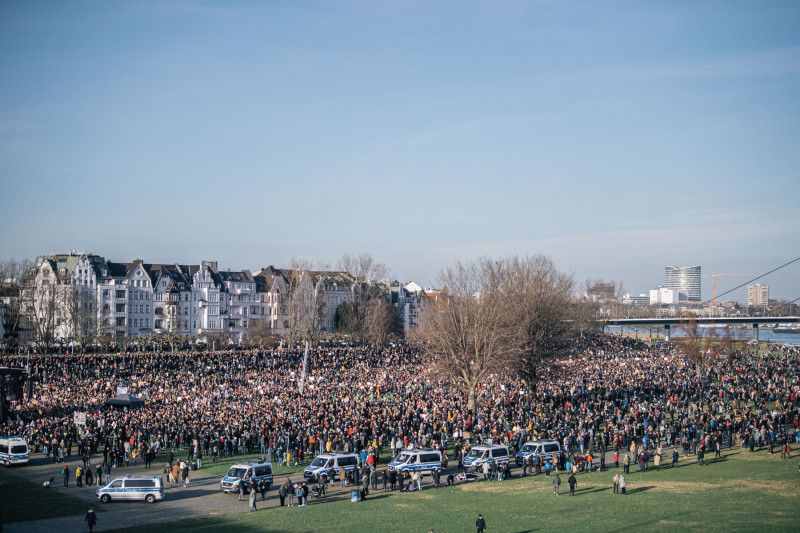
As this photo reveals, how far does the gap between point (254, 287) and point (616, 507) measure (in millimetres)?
106412

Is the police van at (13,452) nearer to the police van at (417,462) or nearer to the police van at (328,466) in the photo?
the police van at (328,466)

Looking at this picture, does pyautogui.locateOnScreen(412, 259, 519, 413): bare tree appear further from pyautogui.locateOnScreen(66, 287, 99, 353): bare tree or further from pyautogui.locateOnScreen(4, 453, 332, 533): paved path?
pyautogui.locateOnScreen(66, 287, 99, 353): bare tree

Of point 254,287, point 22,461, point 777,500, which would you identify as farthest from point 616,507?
point 254,287

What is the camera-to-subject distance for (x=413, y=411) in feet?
152

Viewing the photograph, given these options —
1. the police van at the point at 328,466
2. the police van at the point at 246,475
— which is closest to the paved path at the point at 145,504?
the police van at the point at 246,475

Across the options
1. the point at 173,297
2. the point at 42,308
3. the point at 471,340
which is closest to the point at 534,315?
the point at 471,340

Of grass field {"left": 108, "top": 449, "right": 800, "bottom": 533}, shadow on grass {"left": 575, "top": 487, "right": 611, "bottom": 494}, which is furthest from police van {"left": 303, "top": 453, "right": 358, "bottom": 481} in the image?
shadow on grass {"left": 575, "top": 487, "right": 611, "bottom": 494}

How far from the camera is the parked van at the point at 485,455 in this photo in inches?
1369

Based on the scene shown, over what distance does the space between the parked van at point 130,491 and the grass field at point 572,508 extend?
4.33 metres

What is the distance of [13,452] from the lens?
36.6 metres

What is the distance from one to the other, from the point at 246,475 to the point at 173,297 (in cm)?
8906

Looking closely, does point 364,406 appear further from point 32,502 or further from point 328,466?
point 32,502

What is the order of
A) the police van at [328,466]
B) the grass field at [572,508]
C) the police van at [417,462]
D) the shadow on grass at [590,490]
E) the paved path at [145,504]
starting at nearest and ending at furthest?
the grass field at [572,508] → the paved path at [145,504] → the shadow on grass at [590,490] → the police van at [328,466] → the police van at [417,462]

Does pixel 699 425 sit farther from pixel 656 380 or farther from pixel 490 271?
pixel 490 271
